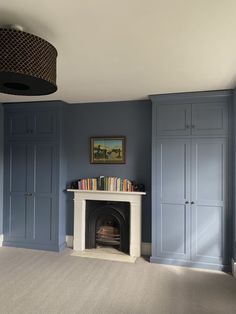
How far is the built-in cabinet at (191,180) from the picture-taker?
3.38 meters

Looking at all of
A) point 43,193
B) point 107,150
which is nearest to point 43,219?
point 43,193

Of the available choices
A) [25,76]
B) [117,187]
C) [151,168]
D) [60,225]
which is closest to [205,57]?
[25,76]

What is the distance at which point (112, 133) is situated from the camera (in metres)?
4.08

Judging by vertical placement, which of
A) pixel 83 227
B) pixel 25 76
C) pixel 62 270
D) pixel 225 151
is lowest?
pixel 62 270

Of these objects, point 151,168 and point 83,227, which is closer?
point 151,168

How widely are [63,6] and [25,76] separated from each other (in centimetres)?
49

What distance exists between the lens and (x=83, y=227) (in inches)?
159

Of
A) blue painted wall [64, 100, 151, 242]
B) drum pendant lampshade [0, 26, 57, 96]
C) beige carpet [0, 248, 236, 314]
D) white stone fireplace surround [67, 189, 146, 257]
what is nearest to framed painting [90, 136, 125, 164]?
blue painted wall [64, 100, 151, 242]

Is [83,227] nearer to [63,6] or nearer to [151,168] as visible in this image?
[151,168]

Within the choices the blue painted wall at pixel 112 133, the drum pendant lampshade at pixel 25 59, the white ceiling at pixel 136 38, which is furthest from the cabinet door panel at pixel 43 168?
the drum pendant lampshade at pixel 25 59

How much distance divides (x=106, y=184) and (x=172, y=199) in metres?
1.03

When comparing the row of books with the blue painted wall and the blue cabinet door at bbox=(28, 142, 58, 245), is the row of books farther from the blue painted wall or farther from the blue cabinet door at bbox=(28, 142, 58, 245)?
the blue cabinet door at bbox=(28, 142, 58, 245)

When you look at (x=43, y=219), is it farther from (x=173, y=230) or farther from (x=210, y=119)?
(x=210, y=119)

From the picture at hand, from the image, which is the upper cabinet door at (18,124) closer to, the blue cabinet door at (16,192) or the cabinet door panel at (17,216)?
the blue cabinet door at (16,192)
